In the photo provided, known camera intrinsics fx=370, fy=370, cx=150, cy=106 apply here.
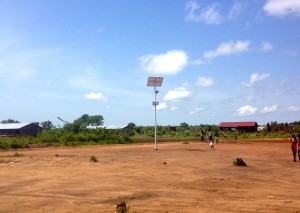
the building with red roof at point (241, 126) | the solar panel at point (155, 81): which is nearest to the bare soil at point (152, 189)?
the solar panel at point (155, 81)

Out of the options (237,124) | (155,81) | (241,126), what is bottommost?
(241,126)

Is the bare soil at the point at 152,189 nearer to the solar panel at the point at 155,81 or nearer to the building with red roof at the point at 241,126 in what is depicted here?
the solar panel at the point at 155,81

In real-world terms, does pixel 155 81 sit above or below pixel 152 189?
above

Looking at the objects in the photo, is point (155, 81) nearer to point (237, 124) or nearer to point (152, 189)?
point (152, 189)

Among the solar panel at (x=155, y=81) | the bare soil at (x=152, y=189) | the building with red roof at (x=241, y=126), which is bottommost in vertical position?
the bare soil at (x=152, y=189)

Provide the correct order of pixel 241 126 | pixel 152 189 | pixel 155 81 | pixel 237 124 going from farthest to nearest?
pixel 237 124 → pixel 241 126 → pixel 155 81 → pixel 152 189

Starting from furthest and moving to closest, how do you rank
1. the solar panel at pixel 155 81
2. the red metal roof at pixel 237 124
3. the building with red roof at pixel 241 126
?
the red metal roof at pixel 237 124 → the building with red roof at pixel 241 126 → the solar panel at pixel 155 81

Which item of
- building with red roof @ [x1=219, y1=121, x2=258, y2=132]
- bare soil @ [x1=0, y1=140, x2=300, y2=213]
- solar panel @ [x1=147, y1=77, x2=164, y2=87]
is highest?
solar panel @ [x1=147, y1=77, x2=164, y2=87]

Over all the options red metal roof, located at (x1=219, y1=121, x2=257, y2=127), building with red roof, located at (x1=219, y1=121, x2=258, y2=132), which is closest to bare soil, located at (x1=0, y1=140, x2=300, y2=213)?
building with red roof, located at (x1=219, y1=121, x2=258, y2=132)

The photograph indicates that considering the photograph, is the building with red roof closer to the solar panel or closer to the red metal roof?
the red metal roof

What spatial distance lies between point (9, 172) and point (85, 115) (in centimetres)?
12954

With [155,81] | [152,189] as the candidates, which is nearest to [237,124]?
[155,81]

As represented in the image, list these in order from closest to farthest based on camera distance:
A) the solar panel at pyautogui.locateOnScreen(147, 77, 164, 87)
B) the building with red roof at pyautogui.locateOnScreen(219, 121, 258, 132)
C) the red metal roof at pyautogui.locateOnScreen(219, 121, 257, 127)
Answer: the solar panel at pyautogui.locateOnScreen(147, 77, 164, 87), the building with red roof at pyautogui.locateOnScreen(219, 121, 258, 132), the red metal roof at pyautogui.locateOnScreen(219, 121, 257, 127)

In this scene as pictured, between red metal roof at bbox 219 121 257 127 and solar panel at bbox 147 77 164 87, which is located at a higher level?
solar panel at bbox 147 77 164 87
